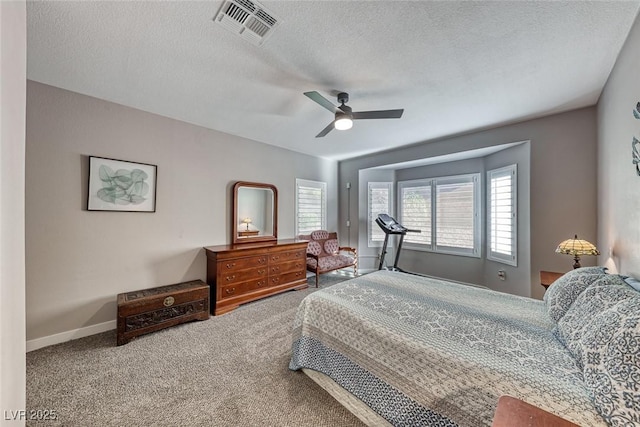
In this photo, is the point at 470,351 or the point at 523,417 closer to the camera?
the point at 523,417

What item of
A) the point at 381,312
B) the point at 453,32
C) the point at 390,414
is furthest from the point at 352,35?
the point at 390,414

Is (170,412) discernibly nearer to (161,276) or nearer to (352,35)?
(161,276)

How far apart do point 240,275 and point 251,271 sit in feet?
0.59

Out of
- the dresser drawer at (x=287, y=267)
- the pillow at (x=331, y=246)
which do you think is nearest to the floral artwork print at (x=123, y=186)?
the dresser drawer at (x=287, y=267)

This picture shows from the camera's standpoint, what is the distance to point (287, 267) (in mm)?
4004

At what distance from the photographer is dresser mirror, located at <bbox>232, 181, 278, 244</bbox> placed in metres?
3.88

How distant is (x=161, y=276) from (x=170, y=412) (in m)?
1.93

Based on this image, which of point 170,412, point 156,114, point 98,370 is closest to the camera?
point 170,412

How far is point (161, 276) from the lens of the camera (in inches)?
122

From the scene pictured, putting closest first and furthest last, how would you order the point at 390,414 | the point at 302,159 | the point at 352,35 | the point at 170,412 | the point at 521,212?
1. the point at 390,414
2. the point at 170,412
3. the point at 352,35
4. the point at 521,212
5. the point at 302,159

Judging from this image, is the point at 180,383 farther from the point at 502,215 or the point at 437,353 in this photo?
the point at 502,215

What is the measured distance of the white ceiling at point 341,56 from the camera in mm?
1514

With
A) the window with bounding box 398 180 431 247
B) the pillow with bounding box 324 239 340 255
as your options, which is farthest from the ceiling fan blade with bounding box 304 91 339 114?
the window with bounding box 398 180 431 247

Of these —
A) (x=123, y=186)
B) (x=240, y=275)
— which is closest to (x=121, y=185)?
(x=123, y=186)
